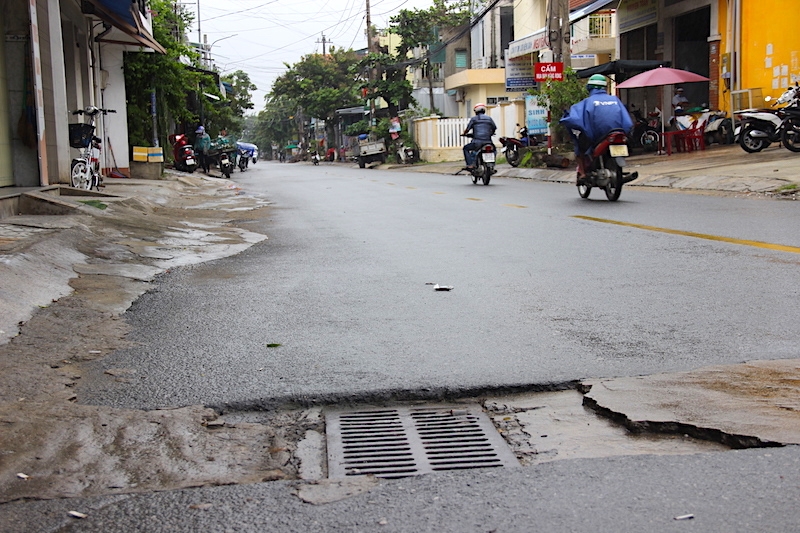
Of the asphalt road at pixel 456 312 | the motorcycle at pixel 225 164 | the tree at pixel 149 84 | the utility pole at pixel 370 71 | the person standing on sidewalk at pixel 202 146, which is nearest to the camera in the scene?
the asphalt road at pixel 456 312

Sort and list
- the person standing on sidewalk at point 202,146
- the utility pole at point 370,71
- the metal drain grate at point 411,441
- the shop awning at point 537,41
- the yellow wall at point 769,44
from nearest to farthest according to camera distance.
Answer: the metal drain grate at point 411,441 < the yellow wall at point 769,44 < the shop awning at point 537,41 < the person standing on sidewalk at point 202,146 < the utility pole at point 370,71

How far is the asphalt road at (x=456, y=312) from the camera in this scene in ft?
12.5

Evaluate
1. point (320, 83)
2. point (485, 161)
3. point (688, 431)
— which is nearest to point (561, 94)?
point (485, 161)

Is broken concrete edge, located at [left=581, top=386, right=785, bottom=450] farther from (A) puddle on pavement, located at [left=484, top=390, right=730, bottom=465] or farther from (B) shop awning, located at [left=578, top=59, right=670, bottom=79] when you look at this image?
(B) shop awning, located at [left=578, top=59, right=670, bottom=79]

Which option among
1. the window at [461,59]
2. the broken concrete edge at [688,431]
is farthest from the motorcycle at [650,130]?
the window at [461,59]

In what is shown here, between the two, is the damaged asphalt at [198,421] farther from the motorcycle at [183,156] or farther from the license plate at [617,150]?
the motorcycle at [183,156]

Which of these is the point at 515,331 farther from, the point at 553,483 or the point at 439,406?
the point at 553,483

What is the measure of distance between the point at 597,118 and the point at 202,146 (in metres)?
21.1

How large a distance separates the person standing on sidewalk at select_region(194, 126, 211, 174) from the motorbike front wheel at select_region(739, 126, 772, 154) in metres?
19.0

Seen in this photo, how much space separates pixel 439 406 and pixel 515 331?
1.25 metres

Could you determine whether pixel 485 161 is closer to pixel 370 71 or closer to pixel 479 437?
pixel 479 437

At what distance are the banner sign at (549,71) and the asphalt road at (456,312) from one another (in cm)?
1336

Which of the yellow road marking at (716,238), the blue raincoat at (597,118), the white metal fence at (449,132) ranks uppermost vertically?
the white metal fence at (449,132)

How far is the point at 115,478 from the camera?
272 centimetres
